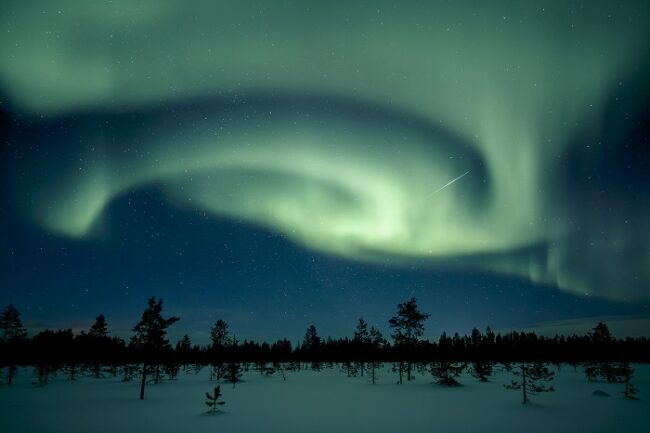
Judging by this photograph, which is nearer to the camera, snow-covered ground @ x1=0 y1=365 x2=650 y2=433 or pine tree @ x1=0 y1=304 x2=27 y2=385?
snow-covered ground @ x1=0 y1=365 x2=650 y2=433

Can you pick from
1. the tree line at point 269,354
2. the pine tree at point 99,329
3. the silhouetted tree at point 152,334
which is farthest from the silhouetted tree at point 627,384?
the pine tree at point 99,329

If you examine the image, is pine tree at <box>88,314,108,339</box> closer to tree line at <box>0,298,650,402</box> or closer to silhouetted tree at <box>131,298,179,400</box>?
tree line at <box>0,298,650,402</box>

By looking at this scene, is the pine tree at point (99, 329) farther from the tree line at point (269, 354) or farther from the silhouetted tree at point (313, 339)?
the silhouetted tree at point (313, 339)

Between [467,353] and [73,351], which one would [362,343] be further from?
[467,353]

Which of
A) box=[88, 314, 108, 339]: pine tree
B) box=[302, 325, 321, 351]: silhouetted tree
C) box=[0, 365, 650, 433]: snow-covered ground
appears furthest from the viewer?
box=[302, 325, 321, 351]: silhouetted tree

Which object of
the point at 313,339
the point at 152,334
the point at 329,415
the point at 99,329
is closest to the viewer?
the point at 329,415

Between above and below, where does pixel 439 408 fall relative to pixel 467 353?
above

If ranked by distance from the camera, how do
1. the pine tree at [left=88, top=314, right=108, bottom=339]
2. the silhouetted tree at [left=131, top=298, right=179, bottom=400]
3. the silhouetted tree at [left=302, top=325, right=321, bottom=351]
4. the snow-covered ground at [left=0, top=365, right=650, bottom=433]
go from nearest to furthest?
1. the snow-covered ground at [left=0, top=365, right=650, bottom=433]
2. the silhouetted tree at [left=131, top=298, right=179, bottom=400]
3. the pine tree at [left=88, top=314, right=108, bottom=339]
4. the silhouetted tree at [left=302, top=325, right=321, bottom=351]

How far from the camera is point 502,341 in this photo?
554 ft

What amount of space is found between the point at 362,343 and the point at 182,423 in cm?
5202

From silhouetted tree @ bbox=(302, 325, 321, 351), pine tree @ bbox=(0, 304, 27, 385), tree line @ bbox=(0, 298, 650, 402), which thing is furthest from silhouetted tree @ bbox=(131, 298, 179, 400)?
silhouetted tree @ bbox=(302, 325, 321, 351)

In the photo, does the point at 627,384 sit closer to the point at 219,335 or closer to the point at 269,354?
the point at 219,335

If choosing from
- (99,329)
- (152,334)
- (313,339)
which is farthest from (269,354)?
(152,334)

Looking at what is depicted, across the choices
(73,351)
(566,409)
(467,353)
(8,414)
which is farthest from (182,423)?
(467,353)
